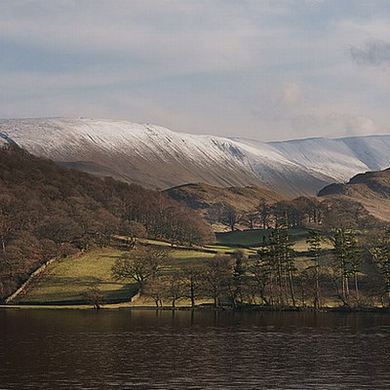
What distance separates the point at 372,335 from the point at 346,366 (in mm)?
26555

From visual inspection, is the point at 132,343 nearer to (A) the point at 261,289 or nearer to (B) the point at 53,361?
(B) the point at 53,361

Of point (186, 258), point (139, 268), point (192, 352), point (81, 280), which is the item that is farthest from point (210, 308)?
point (192, 352)

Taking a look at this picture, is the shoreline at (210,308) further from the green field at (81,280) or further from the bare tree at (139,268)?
the bare tree at (139,268)

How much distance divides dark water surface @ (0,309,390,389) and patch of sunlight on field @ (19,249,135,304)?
2198cm

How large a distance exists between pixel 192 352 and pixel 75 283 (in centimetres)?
7337

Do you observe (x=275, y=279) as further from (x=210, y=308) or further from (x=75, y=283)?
(x=75, y=283)

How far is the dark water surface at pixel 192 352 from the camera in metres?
58.3

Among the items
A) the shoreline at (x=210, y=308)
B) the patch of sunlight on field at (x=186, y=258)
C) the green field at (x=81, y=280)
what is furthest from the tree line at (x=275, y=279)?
the patch of sunlight on field at (x=186, y=258)

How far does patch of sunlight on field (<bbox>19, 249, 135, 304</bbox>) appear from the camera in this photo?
139 meters

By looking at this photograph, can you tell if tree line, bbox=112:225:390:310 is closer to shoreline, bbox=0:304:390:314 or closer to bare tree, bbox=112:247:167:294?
bare tree, bbox=112:247:167:294

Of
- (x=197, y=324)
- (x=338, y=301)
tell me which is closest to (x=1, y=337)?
(x=197, y=324)

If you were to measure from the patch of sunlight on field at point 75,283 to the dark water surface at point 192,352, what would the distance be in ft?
72.1

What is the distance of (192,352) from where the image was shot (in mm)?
75125

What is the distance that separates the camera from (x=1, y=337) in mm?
85500
